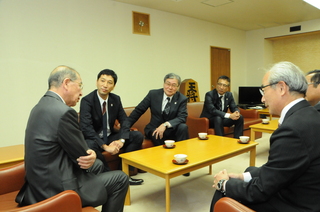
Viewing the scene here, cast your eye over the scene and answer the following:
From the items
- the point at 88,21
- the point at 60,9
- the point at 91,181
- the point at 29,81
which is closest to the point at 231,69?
the point at 88,21

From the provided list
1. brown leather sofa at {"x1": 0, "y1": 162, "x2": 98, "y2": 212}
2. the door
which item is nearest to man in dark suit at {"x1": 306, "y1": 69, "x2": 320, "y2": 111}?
brown leather sofa at {"x1": 0, "y1": 162, "x2": 98, "y2": 212}

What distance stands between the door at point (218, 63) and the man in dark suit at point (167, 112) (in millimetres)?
3239

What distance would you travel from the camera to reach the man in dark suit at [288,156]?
1008 mm

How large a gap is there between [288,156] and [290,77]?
1.31 ft

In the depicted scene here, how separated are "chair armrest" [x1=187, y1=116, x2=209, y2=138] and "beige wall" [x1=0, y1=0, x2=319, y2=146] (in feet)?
4.29

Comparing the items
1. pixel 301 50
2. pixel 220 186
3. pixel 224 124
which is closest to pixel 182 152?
pixel 220 186

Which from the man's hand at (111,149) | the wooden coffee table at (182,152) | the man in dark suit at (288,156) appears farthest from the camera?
the man's hand at (111,149)

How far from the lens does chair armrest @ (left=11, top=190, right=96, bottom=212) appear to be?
1.12 meters

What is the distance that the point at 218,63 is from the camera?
6410 mm

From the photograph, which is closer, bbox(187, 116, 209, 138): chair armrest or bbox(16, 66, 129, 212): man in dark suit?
bbox(16, 66, 129, 212): man in dark suit

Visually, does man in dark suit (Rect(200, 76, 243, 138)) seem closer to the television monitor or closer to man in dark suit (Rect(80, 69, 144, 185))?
man in dark suit (Rect(80, 69, 144, 185))

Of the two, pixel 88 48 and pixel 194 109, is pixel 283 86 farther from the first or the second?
pixel 88 48

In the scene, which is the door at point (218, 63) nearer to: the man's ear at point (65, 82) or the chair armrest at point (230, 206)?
the man's ear at point (65, 82)

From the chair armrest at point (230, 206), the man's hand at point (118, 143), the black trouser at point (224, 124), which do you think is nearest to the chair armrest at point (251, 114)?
the black trouser at point (224, 124)
